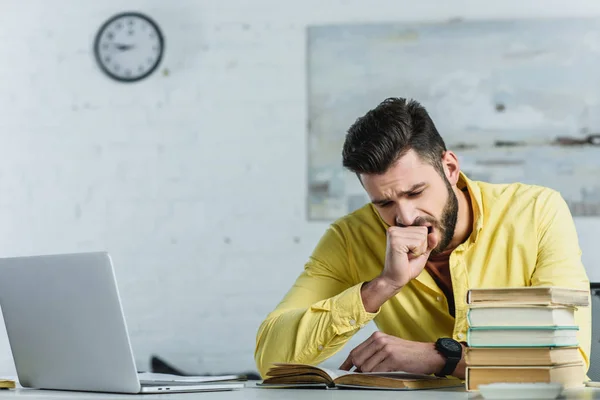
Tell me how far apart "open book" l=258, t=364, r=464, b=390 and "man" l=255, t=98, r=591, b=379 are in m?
0.17

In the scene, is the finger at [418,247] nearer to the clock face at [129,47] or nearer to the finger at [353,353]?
the finger at [353,353]

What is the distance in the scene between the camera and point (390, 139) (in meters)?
1.77

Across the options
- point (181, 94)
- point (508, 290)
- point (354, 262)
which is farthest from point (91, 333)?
point (181, 94)

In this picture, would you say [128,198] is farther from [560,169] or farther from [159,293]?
[560,169]

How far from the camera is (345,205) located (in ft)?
10.7

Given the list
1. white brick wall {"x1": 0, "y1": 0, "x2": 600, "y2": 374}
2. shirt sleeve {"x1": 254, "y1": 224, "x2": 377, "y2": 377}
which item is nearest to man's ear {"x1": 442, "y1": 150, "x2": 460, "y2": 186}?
shirt sleeve {"x1": 254, "y1": 224, "x2": 377, "y2": 377}

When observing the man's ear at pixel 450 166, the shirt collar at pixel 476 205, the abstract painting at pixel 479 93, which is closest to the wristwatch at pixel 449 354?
the shirt collar at pixel 476 205

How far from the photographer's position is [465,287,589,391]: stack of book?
3.59ft

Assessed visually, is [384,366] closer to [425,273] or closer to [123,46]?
[425,273]

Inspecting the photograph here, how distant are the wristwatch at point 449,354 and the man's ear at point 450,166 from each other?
46 centimetres

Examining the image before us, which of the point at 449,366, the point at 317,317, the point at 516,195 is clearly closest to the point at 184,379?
the point at 317,317

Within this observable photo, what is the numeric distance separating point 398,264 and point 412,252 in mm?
74

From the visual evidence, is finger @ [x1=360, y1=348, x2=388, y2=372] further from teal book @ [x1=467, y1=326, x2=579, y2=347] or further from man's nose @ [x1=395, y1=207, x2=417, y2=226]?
teal book @ [x1=467, y1=326, x2=579, y2=347]

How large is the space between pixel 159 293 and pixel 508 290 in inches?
96.4
